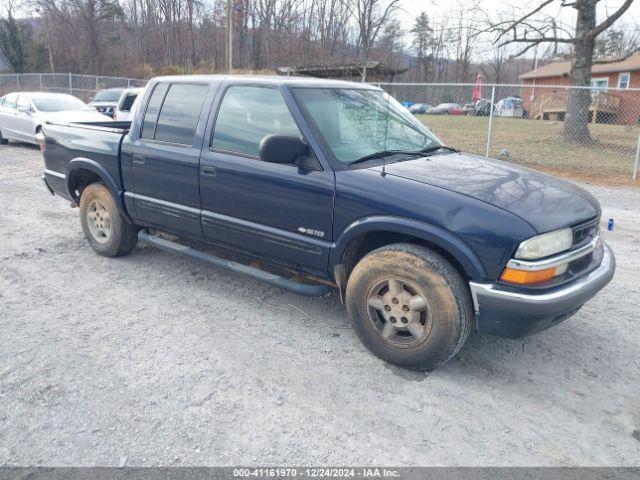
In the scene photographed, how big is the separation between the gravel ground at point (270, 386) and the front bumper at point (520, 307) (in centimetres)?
46

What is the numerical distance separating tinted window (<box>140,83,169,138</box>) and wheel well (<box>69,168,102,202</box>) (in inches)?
40.8

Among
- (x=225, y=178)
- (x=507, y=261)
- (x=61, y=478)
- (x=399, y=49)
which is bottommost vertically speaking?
(x=61, y=478)

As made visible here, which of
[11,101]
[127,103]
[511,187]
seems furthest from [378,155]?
[11,101]

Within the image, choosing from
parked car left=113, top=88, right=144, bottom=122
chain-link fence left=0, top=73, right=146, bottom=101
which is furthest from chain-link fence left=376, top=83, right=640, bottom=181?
chain-link fence left=0, top=73, right=146, bottom=101

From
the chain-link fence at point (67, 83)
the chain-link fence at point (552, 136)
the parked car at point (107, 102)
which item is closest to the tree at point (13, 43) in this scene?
the chain-link fence at point (67, 83)

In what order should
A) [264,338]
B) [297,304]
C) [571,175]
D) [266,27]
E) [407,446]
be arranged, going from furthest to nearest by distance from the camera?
[266,27], [571,175], [297,304], [264,338], [407,446]

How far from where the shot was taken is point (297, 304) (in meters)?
4.52

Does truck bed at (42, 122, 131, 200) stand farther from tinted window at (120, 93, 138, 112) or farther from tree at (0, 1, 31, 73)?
tree at (0, 1, 31, 73)

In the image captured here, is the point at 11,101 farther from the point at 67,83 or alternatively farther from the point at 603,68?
the point at 603,68

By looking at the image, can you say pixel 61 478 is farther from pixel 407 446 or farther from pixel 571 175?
pixel 571 175

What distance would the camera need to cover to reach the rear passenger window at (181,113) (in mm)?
4457

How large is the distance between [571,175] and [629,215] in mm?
4096

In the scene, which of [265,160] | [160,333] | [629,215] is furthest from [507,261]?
[629,215]

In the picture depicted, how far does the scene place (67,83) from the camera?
2992cm
